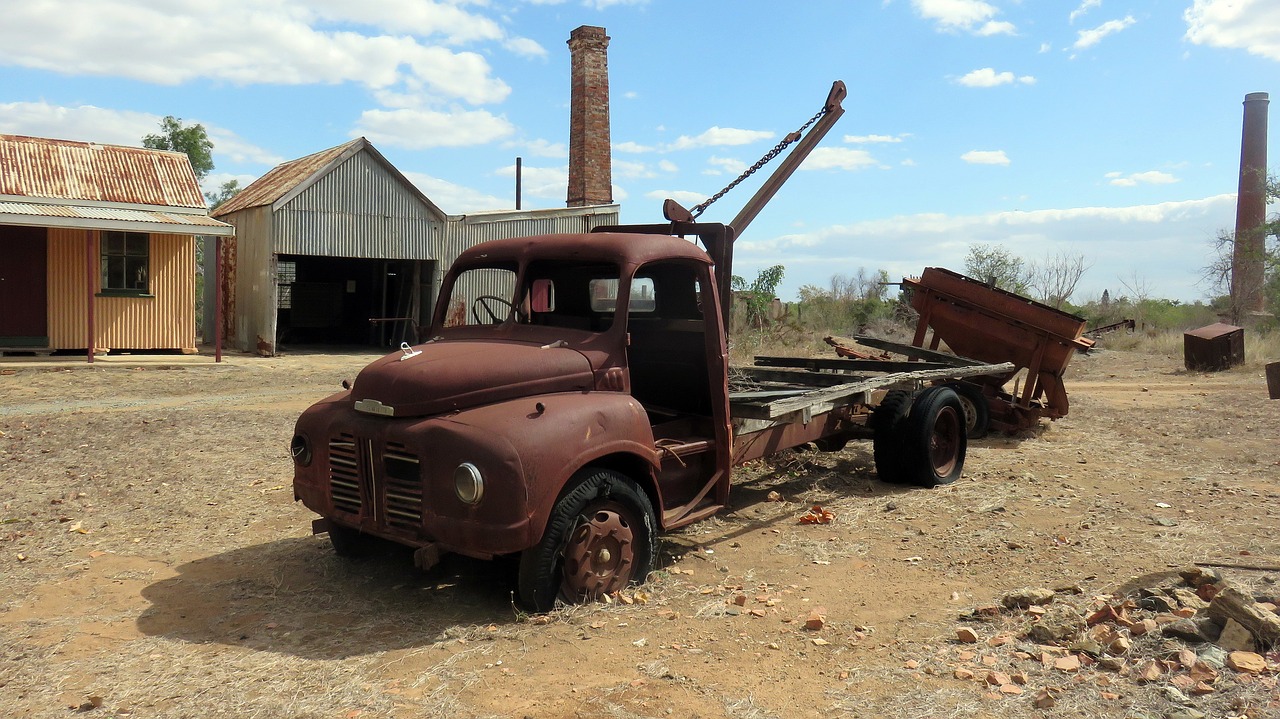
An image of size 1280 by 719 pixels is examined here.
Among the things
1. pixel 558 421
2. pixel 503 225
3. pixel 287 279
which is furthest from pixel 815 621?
pixel 287 279

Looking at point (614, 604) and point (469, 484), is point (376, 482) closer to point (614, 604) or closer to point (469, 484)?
point (469, 484)

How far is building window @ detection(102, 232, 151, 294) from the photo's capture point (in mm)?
17328

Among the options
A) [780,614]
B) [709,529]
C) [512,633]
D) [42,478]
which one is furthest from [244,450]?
[780,614]

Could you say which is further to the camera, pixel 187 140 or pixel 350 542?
pixel 187 140

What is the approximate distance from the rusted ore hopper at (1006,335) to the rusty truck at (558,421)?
4688 millimetres

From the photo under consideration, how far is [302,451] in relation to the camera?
500 centimetres

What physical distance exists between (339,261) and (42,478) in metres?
18.9

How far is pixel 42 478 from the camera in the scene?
7668 mm

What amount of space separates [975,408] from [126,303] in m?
15.6

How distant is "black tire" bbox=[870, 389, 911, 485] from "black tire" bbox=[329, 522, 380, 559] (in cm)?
433

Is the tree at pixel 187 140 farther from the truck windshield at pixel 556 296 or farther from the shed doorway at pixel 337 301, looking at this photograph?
the truck windshield at pixel 556 296

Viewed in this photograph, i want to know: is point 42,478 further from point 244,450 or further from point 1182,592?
point 1182,592

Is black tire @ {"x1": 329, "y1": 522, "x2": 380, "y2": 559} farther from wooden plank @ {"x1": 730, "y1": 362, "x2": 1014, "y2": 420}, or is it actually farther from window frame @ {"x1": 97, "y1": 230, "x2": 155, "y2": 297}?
window frame @ {"x1": 97, "y1": 230, "x2": 155, "y2": 297}

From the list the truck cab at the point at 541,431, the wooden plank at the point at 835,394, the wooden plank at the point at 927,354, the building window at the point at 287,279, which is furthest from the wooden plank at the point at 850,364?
the building window at the point at 287,279
